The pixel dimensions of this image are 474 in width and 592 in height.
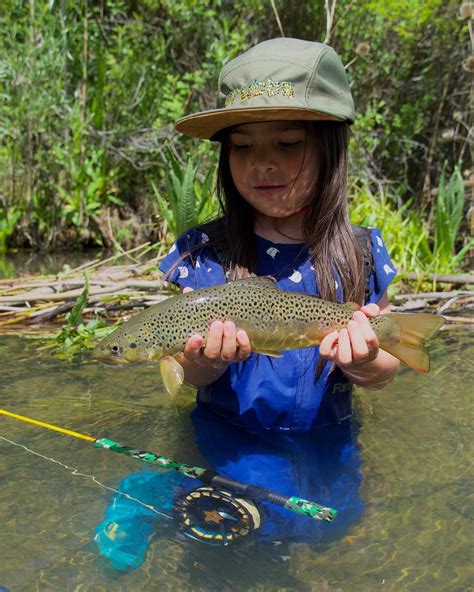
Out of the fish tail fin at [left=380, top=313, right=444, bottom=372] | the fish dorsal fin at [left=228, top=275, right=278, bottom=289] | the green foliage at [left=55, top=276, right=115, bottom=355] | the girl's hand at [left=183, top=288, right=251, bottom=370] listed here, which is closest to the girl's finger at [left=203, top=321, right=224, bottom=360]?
the girl's hand at [left=183, top=288, right=251, bottom=370]

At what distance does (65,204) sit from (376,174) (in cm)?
512

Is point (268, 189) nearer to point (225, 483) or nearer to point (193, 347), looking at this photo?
point (193, 347)

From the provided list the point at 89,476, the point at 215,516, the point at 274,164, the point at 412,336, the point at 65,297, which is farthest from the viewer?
the point at 65,297

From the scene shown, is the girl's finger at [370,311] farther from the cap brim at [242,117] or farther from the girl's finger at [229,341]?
the cap brim at [242,117]

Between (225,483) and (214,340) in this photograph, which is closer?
(214,340)

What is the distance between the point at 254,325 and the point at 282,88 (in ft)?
3.34

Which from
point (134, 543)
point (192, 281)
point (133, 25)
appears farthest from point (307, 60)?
point (133, 25)

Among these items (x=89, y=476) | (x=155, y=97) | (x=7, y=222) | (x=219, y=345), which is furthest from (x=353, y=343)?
(x=155, y=97)

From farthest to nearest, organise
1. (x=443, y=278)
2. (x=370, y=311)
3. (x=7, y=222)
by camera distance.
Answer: (x=7, y=222), (x=443, y=278), (x=370, y=311)

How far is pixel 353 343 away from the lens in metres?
2.57

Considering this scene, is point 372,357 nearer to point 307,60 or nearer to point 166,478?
point 166,478

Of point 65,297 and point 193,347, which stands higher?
point 193,347

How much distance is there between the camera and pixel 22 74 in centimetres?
921

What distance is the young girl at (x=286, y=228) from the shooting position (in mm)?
2953
